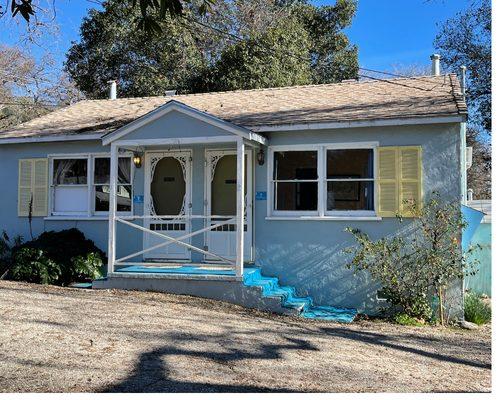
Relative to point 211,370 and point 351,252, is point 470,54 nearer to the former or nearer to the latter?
point 351,252

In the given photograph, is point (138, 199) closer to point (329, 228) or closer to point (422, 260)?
point (329, 228)

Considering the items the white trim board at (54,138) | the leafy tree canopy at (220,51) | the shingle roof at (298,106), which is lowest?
the white trim board at (54,138)

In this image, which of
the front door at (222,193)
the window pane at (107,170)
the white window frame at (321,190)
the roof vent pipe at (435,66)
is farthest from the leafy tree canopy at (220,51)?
the white window frame at (321,190)

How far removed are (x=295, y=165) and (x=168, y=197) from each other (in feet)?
9.32

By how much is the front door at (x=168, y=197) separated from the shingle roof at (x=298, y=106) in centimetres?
134

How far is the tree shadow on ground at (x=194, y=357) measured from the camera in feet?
16.9

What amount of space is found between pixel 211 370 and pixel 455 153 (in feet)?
20.4

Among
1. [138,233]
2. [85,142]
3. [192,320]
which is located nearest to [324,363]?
[192,320]

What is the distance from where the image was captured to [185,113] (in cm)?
1030

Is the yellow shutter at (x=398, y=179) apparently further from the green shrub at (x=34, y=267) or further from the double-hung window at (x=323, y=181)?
the green shrub at (x=34, y=267)

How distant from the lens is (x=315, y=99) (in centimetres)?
1222

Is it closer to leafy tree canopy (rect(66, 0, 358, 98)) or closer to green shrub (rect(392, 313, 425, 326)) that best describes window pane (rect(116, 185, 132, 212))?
green shrub (rect(392, 313, 425, 326))

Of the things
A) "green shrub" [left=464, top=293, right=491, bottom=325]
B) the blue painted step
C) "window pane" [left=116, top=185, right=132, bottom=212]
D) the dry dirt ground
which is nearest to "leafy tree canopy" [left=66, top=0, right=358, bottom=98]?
"window pane" [left=116, top=185, right=132, bottom=212]

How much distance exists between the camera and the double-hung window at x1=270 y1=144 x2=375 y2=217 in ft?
33.8
